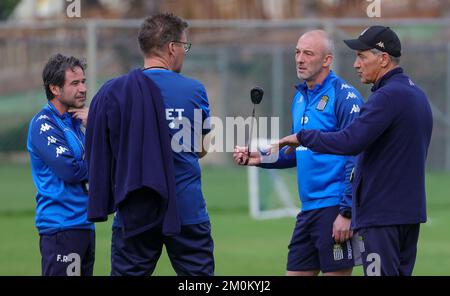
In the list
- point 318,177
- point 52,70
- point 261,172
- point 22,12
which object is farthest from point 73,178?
point 22,12

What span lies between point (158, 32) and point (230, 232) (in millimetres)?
8946

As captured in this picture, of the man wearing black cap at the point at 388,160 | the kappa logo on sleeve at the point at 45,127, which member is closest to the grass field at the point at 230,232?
the kappa logo on sleeve at the point at 45,127

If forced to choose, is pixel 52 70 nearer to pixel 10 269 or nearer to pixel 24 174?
pixel 10 269

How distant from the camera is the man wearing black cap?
7.64 metres

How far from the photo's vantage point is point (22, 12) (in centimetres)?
3894

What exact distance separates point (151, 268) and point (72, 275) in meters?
0.74

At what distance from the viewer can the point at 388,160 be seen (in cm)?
770

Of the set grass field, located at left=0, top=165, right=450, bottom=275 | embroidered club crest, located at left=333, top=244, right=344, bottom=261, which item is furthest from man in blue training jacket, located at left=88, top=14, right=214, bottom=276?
grass field, located at left=0, top=165, right=450, bottom=275

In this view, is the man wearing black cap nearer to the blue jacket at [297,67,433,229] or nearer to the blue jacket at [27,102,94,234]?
the blue jacket at [297,67,433,229]

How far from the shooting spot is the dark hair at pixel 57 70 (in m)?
8.44

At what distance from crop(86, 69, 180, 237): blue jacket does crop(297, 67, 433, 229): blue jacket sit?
3.85 ft

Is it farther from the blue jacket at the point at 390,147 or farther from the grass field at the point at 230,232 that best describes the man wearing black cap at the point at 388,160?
the grass field at the point at 230,232

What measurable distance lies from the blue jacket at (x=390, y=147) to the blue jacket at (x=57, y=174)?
185cm
